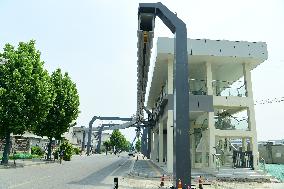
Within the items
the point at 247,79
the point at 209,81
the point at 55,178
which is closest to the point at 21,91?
the point at 55,178

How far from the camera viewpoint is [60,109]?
41094 mm

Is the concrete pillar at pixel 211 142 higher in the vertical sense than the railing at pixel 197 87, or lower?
lower

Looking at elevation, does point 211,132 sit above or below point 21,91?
below

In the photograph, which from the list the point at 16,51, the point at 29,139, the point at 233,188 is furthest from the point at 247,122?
the point at 29,139

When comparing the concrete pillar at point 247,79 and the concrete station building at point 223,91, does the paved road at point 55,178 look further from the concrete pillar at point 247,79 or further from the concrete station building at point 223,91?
the concrete pillar at point 247,79

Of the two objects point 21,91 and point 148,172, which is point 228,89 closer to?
point 148,172

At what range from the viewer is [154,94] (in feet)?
152

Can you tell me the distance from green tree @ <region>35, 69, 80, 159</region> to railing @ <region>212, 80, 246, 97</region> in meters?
22.0

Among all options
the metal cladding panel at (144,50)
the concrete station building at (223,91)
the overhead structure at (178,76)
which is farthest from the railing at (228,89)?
the overhead structure at (178,76)

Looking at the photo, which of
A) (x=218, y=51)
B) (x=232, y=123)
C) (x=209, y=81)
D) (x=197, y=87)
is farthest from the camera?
(x=197, y=87)

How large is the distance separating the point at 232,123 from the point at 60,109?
24.4 meters

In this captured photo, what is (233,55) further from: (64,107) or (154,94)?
(64,107)

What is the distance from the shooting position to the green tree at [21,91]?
2897cm

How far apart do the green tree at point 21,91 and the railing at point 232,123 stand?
1827 cm
